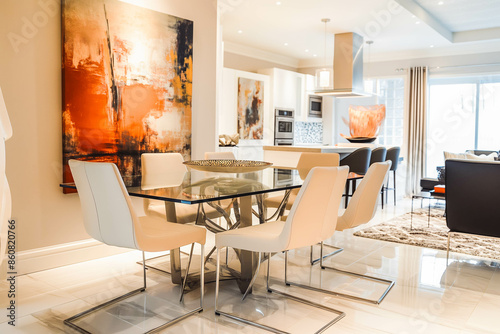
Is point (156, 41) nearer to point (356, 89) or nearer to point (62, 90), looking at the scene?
point (62, 90)

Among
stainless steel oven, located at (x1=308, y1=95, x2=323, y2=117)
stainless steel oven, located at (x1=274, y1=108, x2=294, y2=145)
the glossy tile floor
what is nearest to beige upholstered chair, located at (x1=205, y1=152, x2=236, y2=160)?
the glossy tile floor

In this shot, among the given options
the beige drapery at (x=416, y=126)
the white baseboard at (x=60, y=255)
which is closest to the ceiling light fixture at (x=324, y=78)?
the beige drapery at (x=416, y=126)

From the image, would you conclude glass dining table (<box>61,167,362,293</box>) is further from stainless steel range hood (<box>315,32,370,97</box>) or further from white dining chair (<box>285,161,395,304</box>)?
stainless steel range hood (<box>315,32,370,97</box>)

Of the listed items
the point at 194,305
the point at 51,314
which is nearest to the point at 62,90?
the point at 51,314

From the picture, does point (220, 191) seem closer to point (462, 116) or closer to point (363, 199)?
point (363, 199)

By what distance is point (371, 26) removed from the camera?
655 cm

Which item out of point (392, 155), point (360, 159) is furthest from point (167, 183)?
point (392, 155)

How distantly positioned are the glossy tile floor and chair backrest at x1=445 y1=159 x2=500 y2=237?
1.16ft

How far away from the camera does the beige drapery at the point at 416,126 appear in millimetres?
8102

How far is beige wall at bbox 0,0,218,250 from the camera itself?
3.03m

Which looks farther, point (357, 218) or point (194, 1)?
point (194, 1)

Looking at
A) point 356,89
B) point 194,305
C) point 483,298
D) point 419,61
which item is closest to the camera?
point 194,305

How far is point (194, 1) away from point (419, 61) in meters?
5.44

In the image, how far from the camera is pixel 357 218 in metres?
2.95
